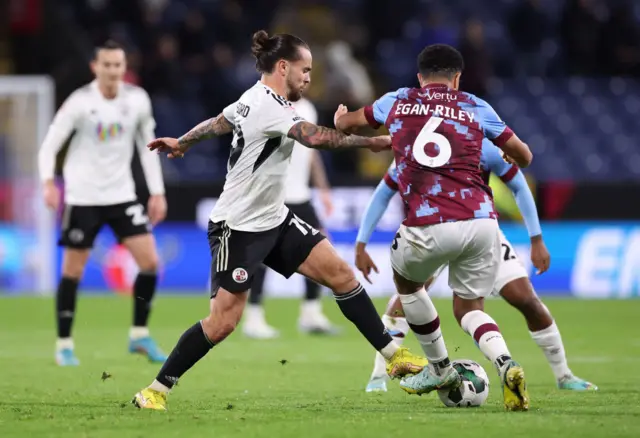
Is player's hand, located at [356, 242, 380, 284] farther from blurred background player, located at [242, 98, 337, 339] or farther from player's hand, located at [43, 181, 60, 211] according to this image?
blurred background player, located at [242, 98, 337, 339]

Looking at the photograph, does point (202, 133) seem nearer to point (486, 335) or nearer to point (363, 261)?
point (363, 261)

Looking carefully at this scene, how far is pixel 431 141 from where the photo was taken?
22.1 ft

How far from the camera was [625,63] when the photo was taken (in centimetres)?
1948

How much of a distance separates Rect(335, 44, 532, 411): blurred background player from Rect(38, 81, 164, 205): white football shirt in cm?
367

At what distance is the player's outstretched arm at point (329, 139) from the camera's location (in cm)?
653

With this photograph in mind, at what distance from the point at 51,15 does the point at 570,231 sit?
903 cm

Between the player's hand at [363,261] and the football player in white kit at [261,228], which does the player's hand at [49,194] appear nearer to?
the football player in white kit at [261,228]

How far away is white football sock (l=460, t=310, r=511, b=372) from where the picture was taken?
6715mm

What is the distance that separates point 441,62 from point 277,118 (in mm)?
952

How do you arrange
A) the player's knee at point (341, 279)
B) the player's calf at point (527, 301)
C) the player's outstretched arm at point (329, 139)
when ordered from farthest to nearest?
1. the player's calf at point (527, 301)
2. the player's knee at point (341, 279)
3. the player's outstretched arm at point (329, 139)

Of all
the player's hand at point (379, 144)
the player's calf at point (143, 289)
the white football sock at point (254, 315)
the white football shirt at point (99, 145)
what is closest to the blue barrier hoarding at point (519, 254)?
the white football sock at point (254, 315)

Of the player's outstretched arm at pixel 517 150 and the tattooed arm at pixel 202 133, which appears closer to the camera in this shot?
the player's outstretched arm at pixel 517 150

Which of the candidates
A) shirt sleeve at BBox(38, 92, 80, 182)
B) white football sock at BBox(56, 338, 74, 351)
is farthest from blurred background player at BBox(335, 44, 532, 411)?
white football sock at BBox(56, 338, 74, 351)

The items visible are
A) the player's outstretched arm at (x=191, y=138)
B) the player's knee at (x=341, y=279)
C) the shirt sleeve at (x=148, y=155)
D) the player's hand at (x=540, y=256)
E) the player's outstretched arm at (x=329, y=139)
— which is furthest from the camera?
the shirt sleeve at (x=148, y=155)
